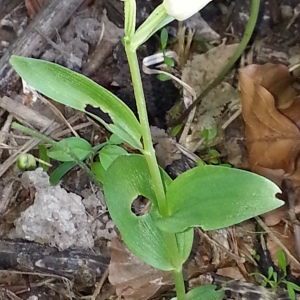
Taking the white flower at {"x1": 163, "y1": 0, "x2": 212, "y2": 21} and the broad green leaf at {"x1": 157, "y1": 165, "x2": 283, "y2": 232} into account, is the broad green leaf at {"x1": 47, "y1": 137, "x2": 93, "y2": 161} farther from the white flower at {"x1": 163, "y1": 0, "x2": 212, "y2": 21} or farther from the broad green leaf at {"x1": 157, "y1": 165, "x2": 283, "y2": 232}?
the white flower at {"x1": 163, "y1": 0, "x2": 212, "y2": 21}

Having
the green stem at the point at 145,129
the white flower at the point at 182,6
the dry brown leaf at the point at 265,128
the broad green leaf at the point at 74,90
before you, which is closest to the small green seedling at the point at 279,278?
the dry brown leaf at the point at 265,128

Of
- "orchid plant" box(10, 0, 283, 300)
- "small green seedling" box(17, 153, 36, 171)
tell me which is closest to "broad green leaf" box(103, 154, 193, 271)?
"orchid plant" box(10, 0, 283, 300)

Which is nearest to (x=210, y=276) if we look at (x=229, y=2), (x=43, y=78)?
(x=43, y=78)

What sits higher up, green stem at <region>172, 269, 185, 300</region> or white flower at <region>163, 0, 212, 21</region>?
white flower at <region>163, 0, 212, 21</region>

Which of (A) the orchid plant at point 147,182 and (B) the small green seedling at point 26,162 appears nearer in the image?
(A) the orchid plant at point 147,182

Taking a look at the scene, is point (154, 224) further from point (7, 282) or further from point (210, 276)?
point (7, 282)

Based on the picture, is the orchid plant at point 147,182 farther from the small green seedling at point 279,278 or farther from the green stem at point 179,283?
the small green seedling at point 279,278
